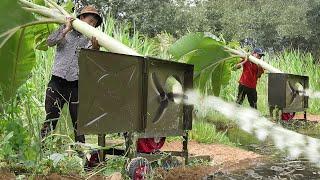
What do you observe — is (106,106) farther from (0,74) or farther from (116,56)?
(0,74)

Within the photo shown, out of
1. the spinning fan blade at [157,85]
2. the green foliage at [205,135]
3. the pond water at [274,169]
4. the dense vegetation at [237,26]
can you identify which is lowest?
the pond water at [274,169]

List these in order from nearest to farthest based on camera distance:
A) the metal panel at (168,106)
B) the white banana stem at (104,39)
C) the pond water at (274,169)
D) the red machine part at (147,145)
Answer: the metal panel at (168,106) < the white banana stem at (104,39) < the red machine part at (147,145) < the pond water at (274,169)

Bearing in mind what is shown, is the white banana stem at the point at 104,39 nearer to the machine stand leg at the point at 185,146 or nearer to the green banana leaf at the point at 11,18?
the green banana leaf at the point at 11,18

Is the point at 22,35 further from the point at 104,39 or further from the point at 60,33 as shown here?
the point at 104,39

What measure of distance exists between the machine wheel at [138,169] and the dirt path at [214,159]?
38 centimetres

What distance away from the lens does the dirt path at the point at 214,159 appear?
509 cm

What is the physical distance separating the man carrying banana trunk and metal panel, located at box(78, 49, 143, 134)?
1.00m

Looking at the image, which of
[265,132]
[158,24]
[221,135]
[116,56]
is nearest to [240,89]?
[265,132]

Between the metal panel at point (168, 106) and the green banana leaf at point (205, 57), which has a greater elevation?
the green banana leaf at point (205, 57)

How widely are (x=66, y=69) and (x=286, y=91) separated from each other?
18.1 feet

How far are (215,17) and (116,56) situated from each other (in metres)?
23.4

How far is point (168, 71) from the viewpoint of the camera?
16.5 feet

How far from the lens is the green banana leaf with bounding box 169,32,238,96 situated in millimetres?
6414

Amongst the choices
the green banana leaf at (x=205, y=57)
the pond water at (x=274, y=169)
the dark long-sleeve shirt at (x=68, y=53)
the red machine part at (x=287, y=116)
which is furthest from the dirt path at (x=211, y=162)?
the red machine part at (x=287, y=116)
